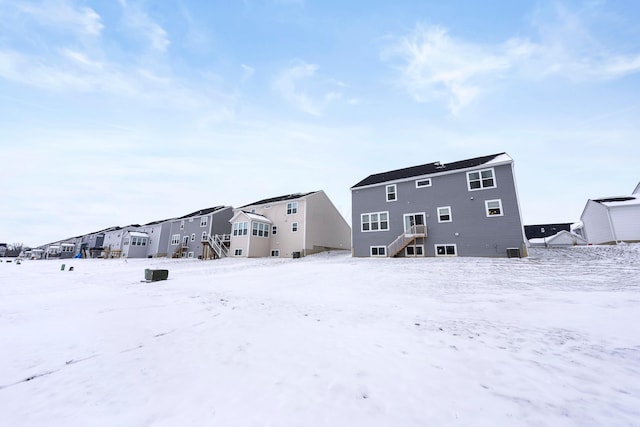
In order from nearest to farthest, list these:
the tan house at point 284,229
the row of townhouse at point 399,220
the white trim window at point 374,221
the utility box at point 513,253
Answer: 1. the utility box at point 513,253
2. the row of townhouse at point 399,220
3. the white trim window at point 374,221
4. the tan house at point 284,229

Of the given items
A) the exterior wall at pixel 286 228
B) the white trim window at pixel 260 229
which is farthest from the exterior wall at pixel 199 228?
the white trim window at pixel 260 229

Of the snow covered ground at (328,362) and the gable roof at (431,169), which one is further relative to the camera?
the gable roof at (431,169)

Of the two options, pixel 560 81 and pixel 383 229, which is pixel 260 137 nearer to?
pixel 383 229

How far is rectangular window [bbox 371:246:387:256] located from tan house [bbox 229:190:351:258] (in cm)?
842

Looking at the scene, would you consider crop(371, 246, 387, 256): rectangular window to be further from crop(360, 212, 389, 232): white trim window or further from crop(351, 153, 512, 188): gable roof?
crop(351, 153, 512, 188): gable roof

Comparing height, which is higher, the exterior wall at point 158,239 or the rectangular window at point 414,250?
the exterior wall at point 158,239

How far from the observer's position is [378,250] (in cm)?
2209

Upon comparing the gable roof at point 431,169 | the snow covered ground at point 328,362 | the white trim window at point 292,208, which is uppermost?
the gable roof at point 431,169

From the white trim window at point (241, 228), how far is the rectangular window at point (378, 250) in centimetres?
1530

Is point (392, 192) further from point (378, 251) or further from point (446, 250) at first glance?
point (446, 250)

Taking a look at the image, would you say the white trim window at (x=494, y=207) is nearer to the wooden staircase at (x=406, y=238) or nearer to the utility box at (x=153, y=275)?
the wooden staircase at (x=406, y=238)

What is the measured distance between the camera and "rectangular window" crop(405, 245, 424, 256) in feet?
65.0

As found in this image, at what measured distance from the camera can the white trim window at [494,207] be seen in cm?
1781

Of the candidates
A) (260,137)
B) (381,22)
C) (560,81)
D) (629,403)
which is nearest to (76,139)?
(260,137)
